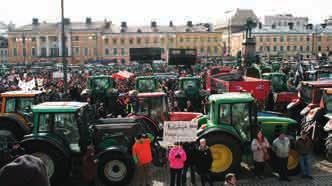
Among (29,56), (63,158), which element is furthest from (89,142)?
(29,56)

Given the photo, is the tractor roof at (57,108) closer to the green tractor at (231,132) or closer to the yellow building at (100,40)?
the green tractor at (231,132)

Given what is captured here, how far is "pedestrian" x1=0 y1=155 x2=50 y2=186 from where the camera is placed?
2.89 m

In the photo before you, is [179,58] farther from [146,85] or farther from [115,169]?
[115,169]

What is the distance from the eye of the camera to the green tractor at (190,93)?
72.3ft

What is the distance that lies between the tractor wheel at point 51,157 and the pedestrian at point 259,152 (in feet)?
15.3

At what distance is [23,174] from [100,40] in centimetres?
10791

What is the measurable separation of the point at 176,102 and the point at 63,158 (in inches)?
441

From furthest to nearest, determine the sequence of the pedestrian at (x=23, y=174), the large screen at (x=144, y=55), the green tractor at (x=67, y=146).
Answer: the large screen at (x=144, y=55) < the green tractor at (x=67, y=146) < the pedestrian at (x=23, y=174)

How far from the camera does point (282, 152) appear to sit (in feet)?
36.6

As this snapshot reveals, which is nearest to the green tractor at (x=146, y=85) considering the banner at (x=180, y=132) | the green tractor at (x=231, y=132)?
the green tractor at (x=231, y=132)

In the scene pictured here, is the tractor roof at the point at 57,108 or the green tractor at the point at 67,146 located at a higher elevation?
the tractor roof at the point at 57,108

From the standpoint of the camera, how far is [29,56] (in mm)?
111125

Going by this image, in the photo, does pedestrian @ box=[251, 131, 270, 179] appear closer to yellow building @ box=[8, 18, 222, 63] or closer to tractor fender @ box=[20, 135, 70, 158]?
tractor fender @ box=[20, 135, 70, 158]

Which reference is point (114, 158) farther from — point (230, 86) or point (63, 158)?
point (230, 86)
